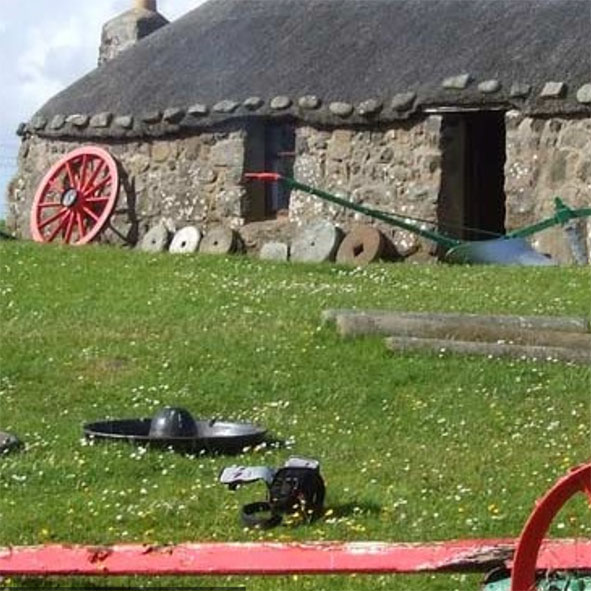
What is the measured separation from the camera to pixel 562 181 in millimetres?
19578

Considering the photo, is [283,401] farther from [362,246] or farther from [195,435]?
[362,246]

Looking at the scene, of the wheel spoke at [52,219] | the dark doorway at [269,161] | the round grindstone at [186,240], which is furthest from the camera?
the wheel spoke at [52,219]

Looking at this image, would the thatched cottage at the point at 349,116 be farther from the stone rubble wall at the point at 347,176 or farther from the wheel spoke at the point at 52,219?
the wheel spoke at the point at 52,219

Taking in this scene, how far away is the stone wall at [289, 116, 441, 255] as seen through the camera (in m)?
20.3

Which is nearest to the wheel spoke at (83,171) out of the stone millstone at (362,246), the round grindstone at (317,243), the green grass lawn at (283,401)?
the round grindstone at (317,243)

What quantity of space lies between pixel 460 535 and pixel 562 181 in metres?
12.3

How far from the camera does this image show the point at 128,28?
28.1 metres

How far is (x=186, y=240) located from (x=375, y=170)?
8.14 ft

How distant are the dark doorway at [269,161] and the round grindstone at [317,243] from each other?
1.55 meters

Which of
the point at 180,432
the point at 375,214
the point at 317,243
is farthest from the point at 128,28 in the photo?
the point at 180,432

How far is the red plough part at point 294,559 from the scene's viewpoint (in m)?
5.59

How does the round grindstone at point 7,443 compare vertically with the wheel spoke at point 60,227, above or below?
below

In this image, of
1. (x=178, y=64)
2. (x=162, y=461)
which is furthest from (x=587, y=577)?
(x=178, y=64)

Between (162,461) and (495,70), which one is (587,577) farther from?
(495,70)
